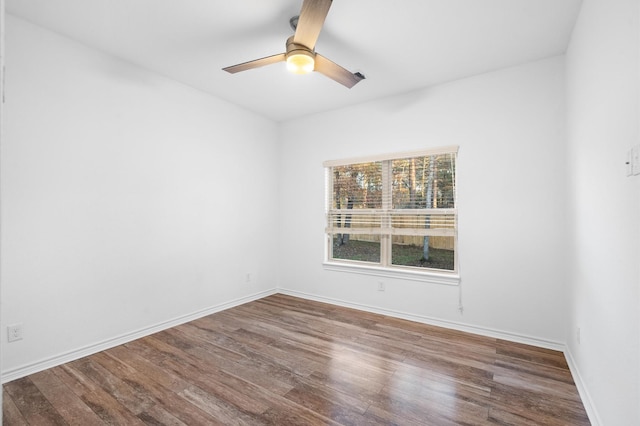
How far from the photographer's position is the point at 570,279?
274cm

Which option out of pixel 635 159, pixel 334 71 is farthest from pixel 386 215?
Answer: pixel 635 159

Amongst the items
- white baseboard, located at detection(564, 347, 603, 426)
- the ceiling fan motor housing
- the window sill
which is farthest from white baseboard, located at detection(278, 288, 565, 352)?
the ceiling fan motor housing

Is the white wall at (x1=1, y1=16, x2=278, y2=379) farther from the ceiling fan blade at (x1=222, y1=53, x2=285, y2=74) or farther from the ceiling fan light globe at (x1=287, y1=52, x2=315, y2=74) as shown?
the ceiling fan light globe at (x1=287, y1=52, x2=315, y2=74)

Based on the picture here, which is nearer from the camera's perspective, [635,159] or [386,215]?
[635,159]

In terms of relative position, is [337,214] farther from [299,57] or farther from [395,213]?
[299,57]

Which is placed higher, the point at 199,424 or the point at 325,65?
the point at 325,65

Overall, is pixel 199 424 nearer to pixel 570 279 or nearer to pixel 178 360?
pixel 178 360

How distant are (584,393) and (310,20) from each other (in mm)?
3074

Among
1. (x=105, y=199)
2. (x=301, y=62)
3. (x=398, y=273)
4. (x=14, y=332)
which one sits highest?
(x=301, y=62)

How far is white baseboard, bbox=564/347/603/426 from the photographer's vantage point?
1.94 m

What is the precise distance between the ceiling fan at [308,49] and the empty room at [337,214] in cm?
2

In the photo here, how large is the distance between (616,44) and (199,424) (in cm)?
310

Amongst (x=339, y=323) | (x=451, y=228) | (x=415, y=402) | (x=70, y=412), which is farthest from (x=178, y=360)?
(x=451, y=228)

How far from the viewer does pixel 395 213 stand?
4039 millimetres
